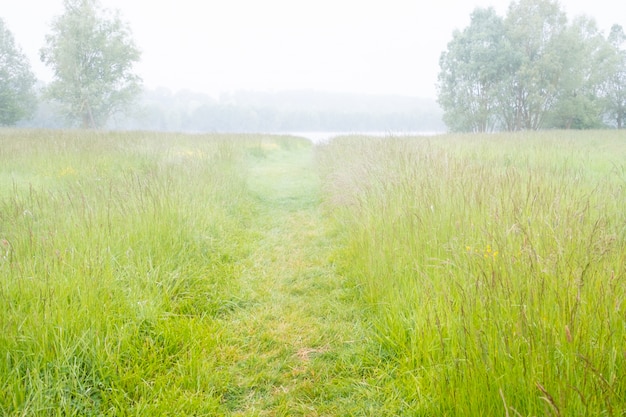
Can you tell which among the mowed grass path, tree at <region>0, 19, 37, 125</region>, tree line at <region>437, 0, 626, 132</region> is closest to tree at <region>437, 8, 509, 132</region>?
tree line at <region>437, 0, 626, 132</region>

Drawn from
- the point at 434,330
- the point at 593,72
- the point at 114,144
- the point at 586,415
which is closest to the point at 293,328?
the point at 434,330

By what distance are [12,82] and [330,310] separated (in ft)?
115

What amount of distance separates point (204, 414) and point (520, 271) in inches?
73.1

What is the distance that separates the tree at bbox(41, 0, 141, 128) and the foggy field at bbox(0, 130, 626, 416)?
26531 mm

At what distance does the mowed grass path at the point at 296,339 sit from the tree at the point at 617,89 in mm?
31268

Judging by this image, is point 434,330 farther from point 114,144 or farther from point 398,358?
point 114,144

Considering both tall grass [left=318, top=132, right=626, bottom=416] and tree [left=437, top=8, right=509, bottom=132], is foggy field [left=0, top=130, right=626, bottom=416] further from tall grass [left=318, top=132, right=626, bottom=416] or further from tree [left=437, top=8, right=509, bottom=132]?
Answer: tree [left=437, top=8, right=509, bottom=132]

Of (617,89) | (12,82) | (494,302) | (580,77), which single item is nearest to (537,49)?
(580,77)

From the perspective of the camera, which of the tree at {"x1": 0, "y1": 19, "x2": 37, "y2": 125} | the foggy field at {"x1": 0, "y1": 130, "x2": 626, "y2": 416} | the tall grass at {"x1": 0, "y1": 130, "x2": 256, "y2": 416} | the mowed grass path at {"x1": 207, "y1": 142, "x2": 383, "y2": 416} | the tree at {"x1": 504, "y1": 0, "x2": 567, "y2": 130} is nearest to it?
the foggy field at {"x1": 0, "y1": 130, "x2": 626, "y2": 416}

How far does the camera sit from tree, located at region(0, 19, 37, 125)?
1047 inches

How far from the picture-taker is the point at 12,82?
2761 cm

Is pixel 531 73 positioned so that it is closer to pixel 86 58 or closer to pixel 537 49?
pixel 537 49

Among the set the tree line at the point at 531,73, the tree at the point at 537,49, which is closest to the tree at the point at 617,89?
the tree line at the point at 531,73

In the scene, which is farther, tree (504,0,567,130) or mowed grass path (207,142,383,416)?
tree (504,0,567,130)
